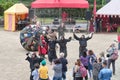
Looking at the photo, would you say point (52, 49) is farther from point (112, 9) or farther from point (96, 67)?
point (112, 9)

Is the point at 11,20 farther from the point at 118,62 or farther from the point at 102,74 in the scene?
the point at 102,74

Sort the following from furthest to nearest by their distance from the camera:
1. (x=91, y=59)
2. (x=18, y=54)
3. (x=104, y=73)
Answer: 1. (x=18, y=54)
2. (x=91, y=59)
3. (x=104, y=73)

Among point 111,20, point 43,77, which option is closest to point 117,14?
point 111,20

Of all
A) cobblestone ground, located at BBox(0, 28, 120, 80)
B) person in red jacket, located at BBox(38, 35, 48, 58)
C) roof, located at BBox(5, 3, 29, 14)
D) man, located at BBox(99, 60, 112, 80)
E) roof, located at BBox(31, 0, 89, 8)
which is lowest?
cobblestone ground, located at BBox(0, 28, 120, 80)

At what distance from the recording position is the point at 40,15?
4259cm

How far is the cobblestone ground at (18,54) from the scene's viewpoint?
18.4 metres

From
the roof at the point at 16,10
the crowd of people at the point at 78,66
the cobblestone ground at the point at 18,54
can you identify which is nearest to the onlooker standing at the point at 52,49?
the crowd of people at the point at 78,66

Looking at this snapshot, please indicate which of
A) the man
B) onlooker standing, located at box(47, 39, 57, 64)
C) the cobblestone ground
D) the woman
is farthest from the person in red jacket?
the man

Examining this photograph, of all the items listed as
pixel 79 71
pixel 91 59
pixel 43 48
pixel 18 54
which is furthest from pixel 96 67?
pixel 18 54

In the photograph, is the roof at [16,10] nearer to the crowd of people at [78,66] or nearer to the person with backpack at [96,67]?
the crowd of people at [78,66]

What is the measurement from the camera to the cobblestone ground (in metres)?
18.4

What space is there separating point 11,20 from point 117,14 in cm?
852

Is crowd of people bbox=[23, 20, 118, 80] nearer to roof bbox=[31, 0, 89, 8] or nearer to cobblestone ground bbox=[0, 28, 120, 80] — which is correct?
cobblestone ground bbox=[0, 28, 120, 80]

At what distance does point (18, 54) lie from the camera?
23.4 meters
